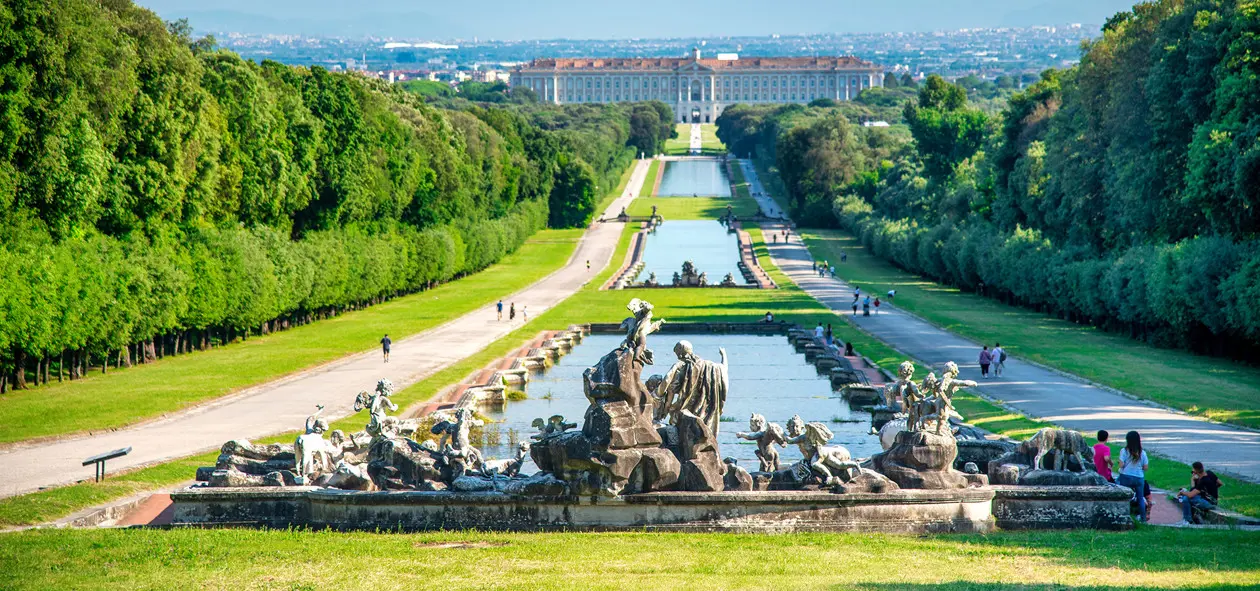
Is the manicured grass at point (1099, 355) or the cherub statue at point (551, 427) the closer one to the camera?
the cherub statue at point (551, 427)

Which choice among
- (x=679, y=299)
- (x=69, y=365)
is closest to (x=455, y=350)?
(x=69, y=365)

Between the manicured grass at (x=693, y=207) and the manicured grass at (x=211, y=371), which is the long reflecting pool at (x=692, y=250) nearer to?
the manicured grass at (x=693, y=207)

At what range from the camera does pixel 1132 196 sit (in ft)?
218

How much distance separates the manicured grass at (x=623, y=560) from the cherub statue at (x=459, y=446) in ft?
5.59

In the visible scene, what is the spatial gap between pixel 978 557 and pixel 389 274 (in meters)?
63.1

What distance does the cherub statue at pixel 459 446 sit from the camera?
84.8ft

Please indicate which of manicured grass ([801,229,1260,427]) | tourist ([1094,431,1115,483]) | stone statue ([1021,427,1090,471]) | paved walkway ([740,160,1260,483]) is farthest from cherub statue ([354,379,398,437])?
manicured grass ([801,229,1260,427])

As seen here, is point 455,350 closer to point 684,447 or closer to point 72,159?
point 72,159

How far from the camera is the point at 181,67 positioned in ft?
191

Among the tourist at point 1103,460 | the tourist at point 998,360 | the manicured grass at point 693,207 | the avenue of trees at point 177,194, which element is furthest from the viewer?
the manicured grass at point 693,207

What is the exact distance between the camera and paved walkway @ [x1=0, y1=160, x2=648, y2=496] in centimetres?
3300

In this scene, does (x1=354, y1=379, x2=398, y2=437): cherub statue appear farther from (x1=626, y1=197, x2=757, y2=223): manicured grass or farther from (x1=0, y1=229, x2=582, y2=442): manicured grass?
(x1=626, y1=197, x2=757, y2=223): manicured grass

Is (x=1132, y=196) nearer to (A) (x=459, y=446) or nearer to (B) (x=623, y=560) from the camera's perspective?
(A) (x=459, y=446)

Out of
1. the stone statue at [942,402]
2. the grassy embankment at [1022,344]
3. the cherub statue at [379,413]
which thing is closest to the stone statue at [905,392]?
the stone statue at [942,402]
